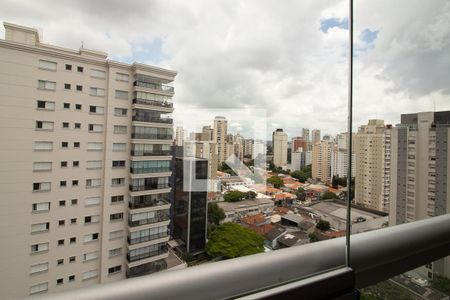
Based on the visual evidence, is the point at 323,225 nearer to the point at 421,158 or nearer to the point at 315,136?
the point at 315,136

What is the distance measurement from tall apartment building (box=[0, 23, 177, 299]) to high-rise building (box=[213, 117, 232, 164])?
158mm

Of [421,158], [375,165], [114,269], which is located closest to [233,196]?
[114,269]

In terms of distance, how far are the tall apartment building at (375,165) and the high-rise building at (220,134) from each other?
48 cm

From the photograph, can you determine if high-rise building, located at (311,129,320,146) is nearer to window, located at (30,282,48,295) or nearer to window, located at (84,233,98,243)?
window, located at (84,233,98,243)

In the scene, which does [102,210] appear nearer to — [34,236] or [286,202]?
[34,236]

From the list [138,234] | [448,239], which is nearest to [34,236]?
[138,234]

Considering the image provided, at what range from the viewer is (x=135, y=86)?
2.99ft

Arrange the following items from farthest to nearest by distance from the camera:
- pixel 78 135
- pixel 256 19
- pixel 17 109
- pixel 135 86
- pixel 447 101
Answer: pixel 447 101, pixel 256 19, pixel 135 86, pixel 78 135, pixel 17 109

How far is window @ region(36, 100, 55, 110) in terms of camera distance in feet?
2.49

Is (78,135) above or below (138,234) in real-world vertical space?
above

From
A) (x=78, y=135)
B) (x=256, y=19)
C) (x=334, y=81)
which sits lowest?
(x=78, y=135)

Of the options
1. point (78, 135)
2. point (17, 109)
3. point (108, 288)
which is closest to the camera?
point (108, 288)

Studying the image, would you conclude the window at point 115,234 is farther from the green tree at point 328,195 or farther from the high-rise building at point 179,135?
the green tree at point 328,195

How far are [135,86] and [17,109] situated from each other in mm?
334
